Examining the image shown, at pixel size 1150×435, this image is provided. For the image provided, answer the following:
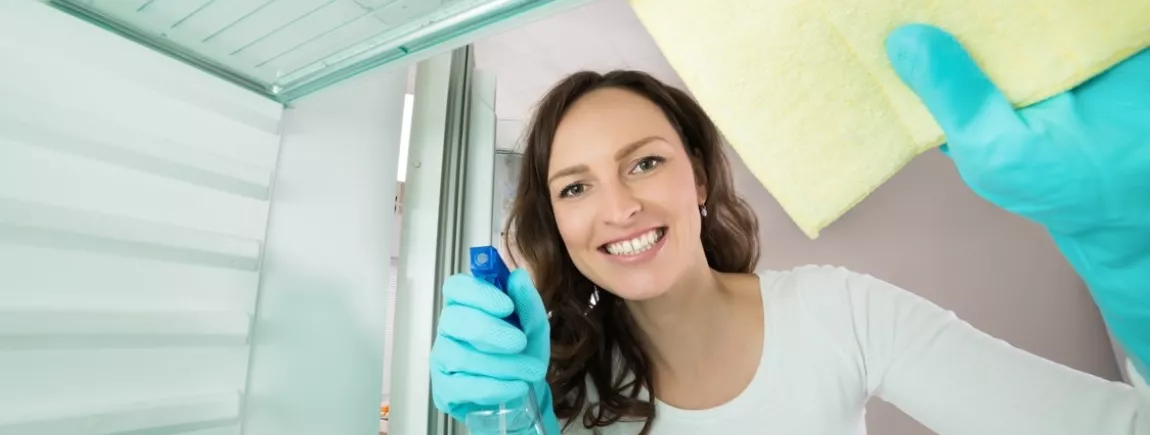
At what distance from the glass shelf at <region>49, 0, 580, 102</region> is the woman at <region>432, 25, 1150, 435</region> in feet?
0.88

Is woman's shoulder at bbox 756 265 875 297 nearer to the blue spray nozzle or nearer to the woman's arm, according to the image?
the woman's arm

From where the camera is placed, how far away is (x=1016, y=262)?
5.00 feet

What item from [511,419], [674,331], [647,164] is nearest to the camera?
[511,419]

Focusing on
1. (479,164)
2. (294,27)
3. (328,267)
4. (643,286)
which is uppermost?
(294,27)

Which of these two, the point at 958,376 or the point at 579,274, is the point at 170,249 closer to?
the point at 579,274

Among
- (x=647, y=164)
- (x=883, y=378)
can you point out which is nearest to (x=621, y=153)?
(x=647, y=164)

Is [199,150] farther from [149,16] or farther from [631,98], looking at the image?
[631,98]

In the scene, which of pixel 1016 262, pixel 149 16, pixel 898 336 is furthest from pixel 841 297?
pixel 1016 262

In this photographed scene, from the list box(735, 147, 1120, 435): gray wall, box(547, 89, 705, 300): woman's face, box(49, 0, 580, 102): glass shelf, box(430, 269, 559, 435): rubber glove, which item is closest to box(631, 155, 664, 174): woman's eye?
box(547, 89, 705, 300): woman's face

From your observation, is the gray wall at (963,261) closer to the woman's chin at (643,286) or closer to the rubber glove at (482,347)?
the woman's chin at (643,286)

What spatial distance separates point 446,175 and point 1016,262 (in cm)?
173

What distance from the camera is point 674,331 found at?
896 mm

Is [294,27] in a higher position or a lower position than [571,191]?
higher

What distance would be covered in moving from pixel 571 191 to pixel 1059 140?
586mm
